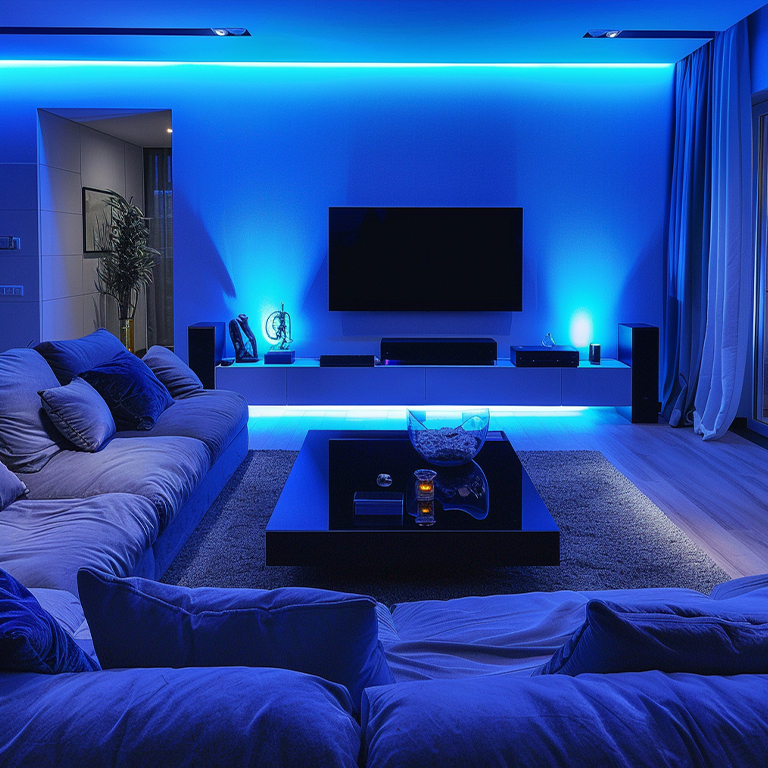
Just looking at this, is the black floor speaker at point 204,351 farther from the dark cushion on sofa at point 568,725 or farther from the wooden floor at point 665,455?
the dark cushion on sofa at point 568,725

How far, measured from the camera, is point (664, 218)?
6562 millimetres

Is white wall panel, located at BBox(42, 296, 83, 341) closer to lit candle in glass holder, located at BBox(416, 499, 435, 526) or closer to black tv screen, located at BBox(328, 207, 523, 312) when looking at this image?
black tv screen, located at BBox(328, 207, 523, 312)

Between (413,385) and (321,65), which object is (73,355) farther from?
(321,65)

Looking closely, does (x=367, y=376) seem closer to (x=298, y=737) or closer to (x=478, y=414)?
(x=478, y=414)

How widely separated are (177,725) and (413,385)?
5.52 meters

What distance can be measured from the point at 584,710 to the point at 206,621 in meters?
0.51

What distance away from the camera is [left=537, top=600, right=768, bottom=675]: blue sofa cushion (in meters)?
1.09

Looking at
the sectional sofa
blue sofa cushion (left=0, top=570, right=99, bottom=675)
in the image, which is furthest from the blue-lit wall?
blue sofa cushion (left=0, top=570, right=99, bottom=675)

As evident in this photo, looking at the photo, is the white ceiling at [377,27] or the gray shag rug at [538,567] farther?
the white ceiling at [377,27]

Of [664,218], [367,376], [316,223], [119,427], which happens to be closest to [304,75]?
[316,223]

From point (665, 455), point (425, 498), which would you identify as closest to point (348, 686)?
point (425, 498)

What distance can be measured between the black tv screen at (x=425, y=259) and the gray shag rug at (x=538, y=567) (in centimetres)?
256

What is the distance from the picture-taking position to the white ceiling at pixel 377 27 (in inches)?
185

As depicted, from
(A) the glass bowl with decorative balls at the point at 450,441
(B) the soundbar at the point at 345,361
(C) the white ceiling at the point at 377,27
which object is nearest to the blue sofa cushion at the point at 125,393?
(A) the glass bowl with decorative balls at the point at 450,441
